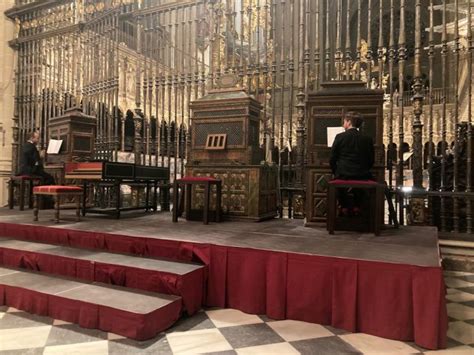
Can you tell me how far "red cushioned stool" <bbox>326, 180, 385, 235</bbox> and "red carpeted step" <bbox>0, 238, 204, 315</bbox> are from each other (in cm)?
149

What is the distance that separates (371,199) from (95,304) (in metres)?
2.65

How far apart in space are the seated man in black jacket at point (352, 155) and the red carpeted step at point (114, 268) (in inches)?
72.6

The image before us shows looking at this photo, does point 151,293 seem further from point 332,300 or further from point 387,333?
point 387,333

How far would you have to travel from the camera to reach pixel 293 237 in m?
3.44

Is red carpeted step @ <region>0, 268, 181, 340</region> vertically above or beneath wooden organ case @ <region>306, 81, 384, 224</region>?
beneath

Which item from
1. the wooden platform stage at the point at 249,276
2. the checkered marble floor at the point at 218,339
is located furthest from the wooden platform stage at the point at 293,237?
the checkered marble floor at the point at 218,339

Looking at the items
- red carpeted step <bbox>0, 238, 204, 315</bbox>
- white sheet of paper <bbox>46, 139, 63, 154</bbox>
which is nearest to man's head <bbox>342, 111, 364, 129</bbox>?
red carpeted step <bbox>0, 238, 204, 315</bbox>

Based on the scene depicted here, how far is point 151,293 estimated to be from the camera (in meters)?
2.74

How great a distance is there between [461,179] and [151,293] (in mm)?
4551

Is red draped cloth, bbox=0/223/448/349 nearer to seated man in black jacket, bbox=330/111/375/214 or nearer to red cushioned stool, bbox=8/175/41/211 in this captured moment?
seated man in black jacket, bbox=330/111/375/214

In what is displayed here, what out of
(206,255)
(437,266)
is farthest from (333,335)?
(206,255)

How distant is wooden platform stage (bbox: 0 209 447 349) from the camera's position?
7.56ft

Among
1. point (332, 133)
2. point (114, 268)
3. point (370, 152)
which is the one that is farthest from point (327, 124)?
point (114, 268)

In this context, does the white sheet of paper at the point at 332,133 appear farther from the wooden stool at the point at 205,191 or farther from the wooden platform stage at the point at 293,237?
the wooden stool at the point at 205,191
